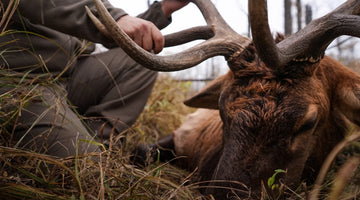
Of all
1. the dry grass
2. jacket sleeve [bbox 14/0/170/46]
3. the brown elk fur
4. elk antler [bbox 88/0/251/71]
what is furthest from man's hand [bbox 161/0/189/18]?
the dry grass

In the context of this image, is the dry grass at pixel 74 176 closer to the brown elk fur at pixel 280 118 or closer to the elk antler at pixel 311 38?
the brown elk fur at pixel 280 118

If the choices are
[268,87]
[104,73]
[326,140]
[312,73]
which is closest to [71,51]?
[104,73]

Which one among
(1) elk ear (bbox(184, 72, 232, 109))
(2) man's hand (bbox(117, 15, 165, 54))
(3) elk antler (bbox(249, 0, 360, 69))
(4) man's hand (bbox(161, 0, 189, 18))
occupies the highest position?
(4) man's hand (bbox(161, 0, 189, 18))

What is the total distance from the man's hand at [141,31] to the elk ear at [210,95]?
3.22ft

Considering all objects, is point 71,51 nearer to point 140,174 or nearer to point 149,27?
point 149,27

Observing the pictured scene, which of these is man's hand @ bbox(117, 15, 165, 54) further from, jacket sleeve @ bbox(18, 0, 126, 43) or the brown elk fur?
the brown elk fur

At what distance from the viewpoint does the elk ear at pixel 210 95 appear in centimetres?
320

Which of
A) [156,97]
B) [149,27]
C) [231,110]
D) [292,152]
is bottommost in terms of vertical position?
[156,97]

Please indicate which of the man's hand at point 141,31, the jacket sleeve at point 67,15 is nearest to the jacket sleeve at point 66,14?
the jacket sleeve at point 67,15

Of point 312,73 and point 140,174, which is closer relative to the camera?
point 140,174

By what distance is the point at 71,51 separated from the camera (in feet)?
10.8

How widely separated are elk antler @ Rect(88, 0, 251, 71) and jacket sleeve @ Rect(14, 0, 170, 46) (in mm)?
551

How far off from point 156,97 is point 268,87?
386cm

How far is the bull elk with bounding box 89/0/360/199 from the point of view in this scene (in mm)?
2141
